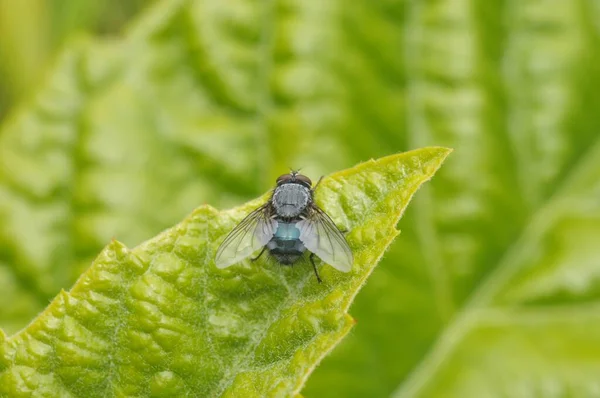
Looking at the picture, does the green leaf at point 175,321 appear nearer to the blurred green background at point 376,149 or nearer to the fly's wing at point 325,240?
the fly's wing at point 325,240

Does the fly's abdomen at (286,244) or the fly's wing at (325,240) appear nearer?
the fly's wing at (325,240)

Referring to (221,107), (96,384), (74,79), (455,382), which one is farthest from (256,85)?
(96,384)

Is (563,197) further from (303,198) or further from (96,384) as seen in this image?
(96,384)

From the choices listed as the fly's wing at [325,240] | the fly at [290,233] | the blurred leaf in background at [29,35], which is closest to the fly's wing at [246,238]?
the fly at [290,233]

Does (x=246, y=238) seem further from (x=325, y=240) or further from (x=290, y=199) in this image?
(x=290, y=199)

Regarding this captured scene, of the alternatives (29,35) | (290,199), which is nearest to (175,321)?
(290,199)

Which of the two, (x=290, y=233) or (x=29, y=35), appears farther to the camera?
(x=29, y=35)

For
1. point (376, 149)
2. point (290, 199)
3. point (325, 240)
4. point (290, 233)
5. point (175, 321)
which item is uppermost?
point (376, 149)
